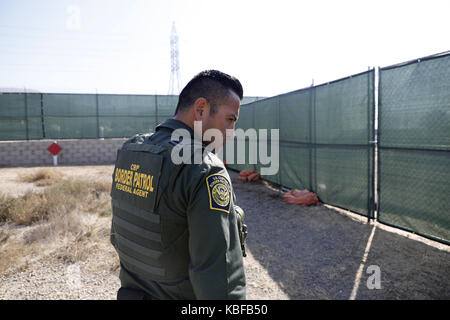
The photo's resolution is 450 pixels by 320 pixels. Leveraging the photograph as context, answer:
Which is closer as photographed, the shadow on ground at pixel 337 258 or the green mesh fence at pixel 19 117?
the shadow on ground at pixel 337 258

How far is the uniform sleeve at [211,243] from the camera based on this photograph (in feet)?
3.60

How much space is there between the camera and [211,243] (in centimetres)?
110

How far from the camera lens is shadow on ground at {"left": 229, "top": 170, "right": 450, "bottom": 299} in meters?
2.97

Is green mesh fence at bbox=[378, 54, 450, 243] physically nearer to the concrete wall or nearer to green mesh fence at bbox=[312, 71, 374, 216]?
green mesh fence at bbox=[312, 71, 374, 216]

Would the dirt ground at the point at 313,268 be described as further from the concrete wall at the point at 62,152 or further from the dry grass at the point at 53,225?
the concrete wall at the point at 62,152

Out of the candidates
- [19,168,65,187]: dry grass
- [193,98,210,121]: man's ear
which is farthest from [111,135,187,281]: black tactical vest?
[19,168,65,187]: dry grass

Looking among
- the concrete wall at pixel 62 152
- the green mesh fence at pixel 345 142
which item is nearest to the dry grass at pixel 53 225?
the green mesh fence at pixel 345 142

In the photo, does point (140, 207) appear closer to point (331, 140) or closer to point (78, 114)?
point (331, 140)

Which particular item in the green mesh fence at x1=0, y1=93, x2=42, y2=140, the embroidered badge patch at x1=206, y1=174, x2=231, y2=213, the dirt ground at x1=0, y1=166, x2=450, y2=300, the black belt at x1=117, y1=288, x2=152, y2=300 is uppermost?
the green mesh fence at x1=0, y1=93, x2=42, y2=140

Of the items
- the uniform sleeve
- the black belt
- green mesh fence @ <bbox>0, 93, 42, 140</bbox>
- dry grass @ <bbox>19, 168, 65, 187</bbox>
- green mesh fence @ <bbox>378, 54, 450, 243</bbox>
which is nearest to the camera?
the uniform sleeve

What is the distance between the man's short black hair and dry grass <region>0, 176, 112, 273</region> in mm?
2996

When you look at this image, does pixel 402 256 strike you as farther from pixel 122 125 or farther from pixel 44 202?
pixel 122 125

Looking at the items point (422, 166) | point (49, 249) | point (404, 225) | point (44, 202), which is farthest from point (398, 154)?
point (44, 202)

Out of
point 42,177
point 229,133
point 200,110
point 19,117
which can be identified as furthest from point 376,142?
point 19,117
